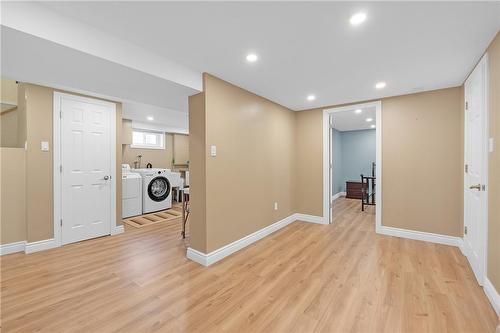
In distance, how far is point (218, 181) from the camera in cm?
265

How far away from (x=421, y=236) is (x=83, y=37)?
15.4ft

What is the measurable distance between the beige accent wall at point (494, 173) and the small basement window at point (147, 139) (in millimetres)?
6692

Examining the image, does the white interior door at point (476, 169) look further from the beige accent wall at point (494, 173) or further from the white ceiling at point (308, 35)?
the white ceiling at point (308, 35)

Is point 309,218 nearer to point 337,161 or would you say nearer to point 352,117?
point 352,117

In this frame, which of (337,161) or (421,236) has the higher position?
(337,161)

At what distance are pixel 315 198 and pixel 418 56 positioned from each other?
2739 mm

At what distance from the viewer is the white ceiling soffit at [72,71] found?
1571 mm

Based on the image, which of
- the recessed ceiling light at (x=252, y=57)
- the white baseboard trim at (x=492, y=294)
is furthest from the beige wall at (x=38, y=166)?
the white baseboard trim at (x=492, y=294)

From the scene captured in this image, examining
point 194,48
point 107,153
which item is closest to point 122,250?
point 107,153

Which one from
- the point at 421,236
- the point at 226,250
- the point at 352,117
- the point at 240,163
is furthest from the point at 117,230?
the point at 352,117

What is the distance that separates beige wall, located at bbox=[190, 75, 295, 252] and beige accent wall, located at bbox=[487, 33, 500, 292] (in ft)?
8.09

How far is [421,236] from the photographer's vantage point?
3221 millimetres

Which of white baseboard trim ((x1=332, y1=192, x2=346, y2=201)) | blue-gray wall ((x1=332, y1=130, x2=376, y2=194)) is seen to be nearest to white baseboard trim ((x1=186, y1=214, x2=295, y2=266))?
white baseboard trim ((x1=332, y1=192, x2=346, y2=201))

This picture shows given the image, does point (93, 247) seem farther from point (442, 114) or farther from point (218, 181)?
point (442, 114)
